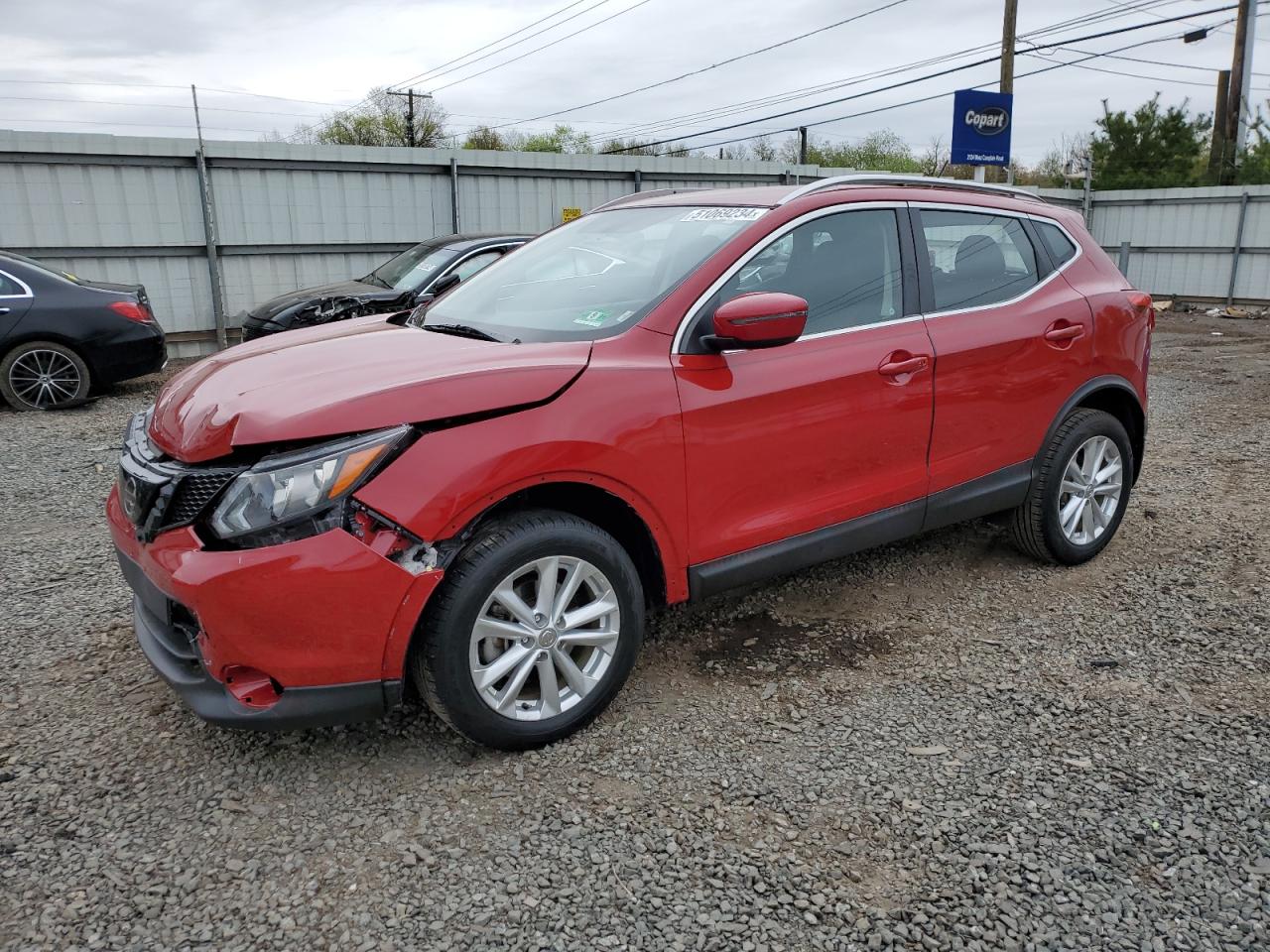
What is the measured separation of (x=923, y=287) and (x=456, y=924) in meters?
2.88

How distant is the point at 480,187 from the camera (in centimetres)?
1491

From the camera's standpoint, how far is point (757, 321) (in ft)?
9.96

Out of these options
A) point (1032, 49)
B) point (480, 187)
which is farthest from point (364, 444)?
point (1032, 49)

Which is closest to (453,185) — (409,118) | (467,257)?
(467,257)

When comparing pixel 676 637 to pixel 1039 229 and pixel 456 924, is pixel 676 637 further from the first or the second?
pixel 1039 229

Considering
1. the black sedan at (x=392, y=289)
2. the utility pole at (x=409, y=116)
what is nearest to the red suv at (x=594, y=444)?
the black sedan at (x=392, y=289)

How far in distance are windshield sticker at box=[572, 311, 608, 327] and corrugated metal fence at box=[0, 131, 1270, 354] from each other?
11352 mm

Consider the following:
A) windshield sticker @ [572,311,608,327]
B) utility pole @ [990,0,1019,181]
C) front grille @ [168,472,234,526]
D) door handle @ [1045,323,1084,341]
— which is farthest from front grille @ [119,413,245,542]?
utility pole @ [990,0,1019,181]

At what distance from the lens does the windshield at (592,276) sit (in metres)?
3.31

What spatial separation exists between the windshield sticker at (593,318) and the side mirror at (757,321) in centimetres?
37

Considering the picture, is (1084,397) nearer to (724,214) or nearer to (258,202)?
(724,214)

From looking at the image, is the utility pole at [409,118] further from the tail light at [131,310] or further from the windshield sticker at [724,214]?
the windshield sticker at [724,214]

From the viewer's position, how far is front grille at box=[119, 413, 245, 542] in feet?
8.57

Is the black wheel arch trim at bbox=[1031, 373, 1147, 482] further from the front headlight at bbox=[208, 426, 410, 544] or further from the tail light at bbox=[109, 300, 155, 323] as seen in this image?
the tail light at bbox=[109, 300, 155, 323]
